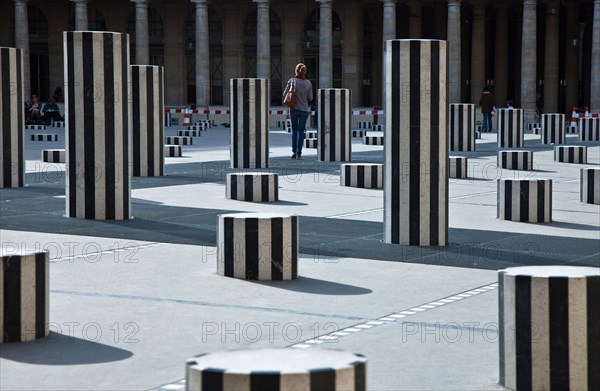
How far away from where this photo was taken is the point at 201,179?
1942cm

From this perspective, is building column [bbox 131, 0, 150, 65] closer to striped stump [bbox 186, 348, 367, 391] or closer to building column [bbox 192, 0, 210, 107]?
building column [bbox 192, 0, 210, 107]

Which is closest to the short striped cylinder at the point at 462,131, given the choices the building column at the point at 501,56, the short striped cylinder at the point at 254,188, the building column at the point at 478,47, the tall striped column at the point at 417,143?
the short striped cylinder at the point at 254,188

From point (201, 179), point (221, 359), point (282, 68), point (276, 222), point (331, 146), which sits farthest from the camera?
point (282, 68)

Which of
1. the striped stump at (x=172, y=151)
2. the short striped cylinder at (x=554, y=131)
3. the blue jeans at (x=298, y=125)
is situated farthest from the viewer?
the short striped cylinder at (x=554, y=131)

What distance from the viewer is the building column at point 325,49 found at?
55.5 metres

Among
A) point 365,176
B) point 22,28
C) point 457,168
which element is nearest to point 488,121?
point 22,28

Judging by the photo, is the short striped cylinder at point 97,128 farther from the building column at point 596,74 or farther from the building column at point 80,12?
the building column at point 80,12

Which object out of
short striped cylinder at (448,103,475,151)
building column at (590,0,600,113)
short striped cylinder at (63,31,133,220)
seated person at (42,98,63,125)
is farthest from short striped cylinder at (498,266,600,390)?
building column at (590,0,600,113)

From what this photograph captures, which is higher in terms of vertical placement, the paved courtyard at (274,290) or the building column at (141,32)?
the building column at (141,32)

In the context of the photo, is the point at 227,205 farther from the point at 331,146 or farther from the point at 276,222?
the point at 331,146

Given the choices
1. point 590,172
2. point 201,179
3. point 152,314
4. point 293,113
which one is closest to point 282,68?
point 293,113

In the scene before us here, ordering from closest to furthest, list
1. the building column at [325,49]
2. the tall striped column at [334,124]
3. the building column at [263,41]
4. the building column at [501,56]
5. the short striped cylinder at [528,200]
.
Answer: the short striped cylinder at [528,200] < the tall striped column at [334,124] < the building column at [325,49] < the building column at [263,41] < the building column at [501,56]

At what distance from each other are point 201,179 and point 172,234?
7.39 meters

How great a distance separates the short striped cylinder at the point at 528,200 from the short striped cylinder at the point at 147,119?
7169mm
